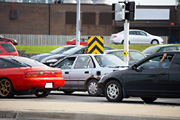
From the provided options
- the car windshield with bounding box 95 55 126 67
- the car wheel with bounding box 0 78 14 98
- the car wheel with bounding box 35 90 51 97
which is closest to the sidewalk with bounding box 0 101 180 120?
the car wheel with bounding box 0 78 14 98

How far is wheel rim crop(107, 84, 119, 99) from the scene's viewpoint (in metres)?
14.5

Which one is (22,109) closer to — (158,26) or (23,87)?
(23,87)

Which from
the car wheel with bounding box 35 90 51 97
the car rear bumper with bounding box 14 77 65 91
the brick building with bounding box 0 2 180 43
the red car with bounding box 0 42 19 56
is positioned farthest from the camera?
the brick building with bounding box 0 2 180 43

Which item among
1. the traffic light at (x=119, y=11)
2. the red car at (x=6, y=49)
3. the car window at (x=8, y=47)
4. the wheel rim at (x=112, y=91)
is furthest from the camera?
the car window at (x=8, y=47)

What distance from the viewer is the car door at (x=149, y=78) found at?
13.6 m

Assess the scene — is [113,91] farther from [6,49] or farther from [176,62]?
[6,49]

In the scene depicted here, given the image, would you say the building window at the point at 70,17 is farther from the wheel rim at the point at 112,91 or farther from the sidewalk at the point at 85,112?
the sidewalk at the point at 85,112

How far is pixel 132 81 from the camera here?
1421cm

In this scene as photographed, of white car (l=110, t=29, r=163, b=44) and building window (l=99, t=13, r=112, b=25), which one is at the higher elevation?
building window (l=99, t=13, r=112, b=25)

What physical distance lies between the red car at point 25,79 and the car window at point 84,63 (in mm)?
1807

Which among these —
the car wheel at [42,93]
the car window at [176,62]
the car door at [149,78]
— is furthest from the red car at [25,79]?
the car window at [176,62]

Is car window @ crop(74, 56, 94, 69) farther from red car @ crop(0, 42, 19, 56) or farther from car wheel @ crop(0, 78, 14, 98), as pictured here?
red car @ crop(0, 42, 19, 56)

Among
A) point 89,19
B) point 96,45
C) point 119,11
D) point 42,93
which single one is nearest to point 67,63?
point 42,93

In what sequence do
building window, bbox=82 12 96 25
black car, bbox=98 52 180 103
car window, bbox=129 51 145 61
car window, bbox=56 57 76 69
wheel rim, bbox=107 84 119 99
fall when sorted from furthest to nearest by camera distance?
building window, bbox=82 12 96 25 → car window, bbox=129 51 145 61 → car window, bbox=56 57 76 69 → wheel rim, bbox=107 84 119 99 → black car, bbox=98 52 180 103
